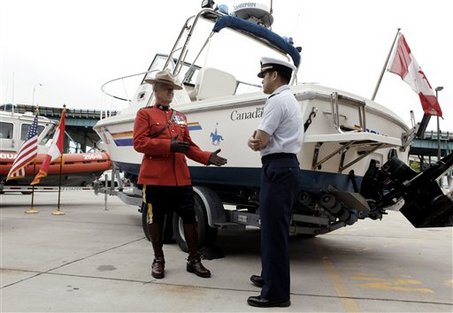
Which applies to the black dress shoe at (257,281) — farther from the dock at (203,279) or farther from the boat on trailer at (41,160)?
the boat on trailer at (41,160)

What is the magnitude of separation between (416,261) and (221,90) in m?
3.52

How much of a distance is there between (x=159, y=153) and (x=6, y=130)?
961 centimetres

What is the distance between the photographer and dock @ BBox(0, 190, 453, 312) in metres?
3.30

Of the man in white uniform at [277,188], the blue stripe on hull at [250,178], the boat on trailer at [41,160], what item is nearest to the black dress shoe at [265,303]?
the man in white uniform at [277,188]

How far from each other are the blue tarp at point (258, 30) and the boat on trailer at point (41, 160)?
647 cm

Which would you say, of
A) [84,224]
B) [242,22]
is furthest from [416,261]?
[84,224]

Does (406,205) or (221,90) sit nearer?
(406,205)

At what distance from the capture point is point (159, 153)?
157 inches

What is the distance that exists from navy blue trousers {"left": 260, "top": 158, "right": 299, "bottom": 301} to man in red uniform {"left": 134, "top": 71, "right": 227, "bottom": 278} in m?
0.96

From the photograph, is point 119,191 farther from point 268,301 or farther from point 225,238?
point 268,301

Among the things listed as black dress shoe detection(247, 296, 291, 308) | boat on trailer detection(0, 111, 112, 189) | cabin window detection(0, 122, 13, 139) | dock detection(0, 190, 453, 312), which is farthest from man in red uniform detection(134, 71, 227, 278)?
cabin window detection(0, 122, 13, 139)

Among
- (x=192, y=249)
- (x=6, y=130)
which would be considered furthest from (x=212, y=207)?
(x=6, y=130)

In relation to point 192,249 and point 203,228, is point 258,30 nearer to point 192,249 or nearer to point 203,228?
point 203,228

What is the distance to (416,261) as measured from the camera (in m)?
5.44
